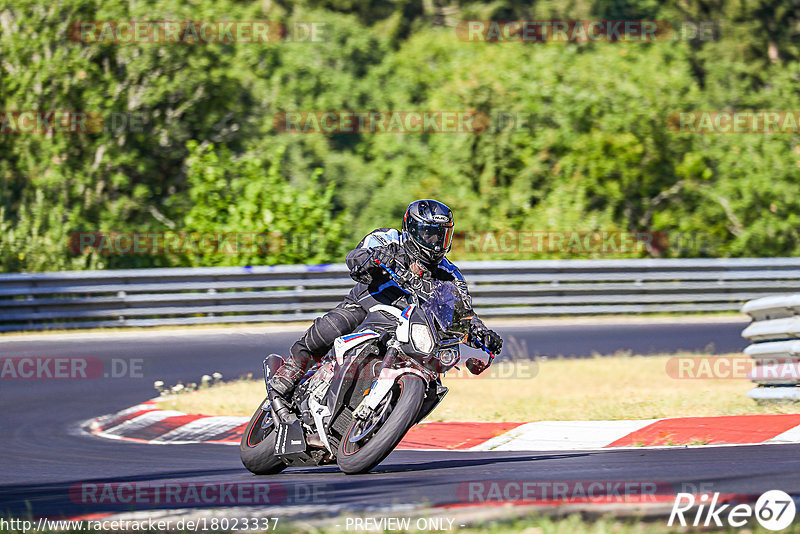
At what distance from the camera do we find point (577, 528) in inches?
184

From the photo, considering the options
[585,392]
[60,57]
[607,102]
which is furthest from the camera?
[607,102]

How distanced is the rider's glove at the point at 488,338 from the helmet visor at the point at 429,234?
22.3 inches

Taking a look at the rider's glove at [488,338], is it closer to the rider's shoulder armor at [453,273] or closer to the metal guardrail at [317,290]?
the rider's shoulder armor at [453,273]

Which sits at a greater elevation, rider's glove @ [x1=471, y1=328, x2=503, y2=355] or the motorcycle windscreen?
the motorcycle windscreen

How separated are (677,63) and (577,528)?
26.0 metres

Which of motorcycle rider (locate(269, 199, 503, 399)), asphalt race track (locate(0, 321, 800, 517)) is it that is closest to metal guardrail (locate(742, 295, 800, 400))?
asphalt race track (locate(0, 321, 800, 517))

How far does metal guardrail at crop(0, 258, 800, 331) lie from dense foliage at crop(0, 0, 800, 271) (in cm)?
226

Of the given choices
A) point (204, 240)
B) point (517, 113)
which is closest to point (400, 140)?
point (517, 113)

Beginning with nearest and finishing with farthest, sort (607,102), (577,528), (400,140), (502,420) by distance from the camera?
1. (577,528)
2. (502,420)
3. (607,102)
4. (400,140)

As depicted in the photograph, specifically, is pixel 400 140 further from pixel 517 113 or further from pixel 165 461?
pixel 165 461

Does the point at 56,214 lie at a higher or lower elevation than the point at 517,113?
lower

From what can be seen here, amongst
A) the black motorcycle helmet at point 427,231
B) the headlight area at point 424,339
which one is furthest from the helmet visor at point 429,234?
the headlight area at point 424,339

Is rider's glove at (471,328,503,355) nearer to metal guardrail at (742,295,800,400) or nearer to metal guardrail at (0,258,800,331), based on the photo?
metal guardrail at (742,295,800,400)

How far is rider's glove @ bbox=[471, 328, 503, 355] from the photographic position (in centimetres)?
666
